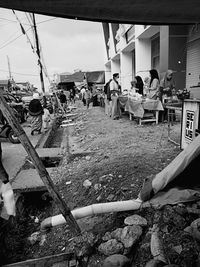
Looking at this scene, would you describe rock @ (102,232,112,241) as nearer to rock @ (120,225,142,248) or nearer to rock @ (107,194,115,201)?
rock @ (120,225,142,248)

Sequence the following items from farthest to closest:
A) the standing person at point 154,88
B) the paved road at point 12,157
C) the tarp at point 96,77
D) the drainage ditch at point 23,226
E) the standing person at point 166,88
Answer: the tarp at point 96,77, the standing person at point 154,88, the standing person at point 166,88, the paved road at point 12,157, the drainage ditch at point 23,226

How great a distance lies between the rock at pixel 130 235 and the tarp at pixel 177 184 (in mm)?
355

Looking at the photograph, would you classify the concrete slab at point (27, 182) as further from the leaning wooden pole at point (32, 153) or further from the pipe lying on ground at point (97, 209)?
the leaning wooden pole at point (32, 153)

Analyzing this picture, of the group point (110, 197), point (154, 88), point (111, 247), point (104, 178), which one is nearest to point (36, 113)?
point (154, 88)

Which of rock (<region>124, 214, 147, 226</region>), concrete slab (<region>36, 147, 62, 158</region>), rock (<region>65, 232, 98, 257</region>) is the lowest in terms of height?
concrete slab (<region>36, 147, 62, 158</region>)

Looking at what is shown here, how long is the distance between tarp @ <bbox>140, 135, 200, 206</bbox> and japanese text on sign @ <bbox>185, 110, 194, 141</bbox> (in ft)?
5.62

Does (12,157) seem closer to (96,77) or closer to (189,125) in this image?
(189,125)

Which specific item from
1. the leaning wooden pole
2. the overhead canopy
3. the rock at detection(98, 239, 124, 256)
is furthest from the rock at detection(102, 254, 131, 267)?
the overhead canopy

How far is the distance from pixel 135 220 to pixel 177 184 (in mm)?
644

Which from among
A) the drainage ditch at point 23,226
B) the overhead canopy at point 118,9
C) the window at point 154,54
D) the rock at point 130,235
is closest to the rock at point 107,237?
the rock at point 130,235

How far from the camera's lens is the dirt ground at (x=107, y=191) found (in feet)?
7.00

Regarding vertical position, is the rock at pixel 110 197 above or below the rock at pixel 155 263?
below

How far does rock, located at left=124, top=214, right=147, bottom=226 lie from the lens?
2.34 meters

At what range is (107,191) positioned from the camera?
133 inches
